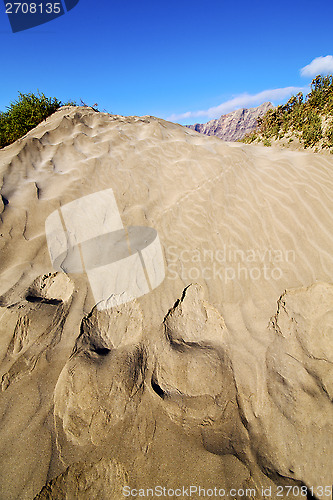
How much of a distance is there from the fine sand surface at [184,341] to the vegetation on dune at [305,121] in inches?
120

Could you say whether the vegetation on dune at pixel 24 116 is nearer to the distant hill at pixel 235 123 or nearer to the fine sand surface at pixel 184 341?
the fine sand surface at pixel 184 341

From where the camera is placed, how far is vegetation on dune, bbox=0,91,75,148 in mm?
5973

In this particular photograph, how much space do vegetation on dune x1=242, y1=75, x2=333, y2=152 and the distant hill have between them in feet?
174

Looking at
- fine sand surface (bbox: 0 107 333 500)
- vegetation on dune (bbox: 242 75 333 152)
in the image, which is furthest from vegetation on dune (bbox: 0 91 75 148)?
vegetation on dune (bbox: 242 75 333 152)

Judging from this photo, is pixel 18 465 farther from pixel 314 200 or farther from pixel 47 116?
pixel 47 116

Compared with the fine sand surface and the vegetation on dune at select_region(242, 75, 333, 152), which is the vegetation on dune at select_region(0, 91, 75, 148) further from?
the vegetation on dune at select_region(242, 75, 333, 152)

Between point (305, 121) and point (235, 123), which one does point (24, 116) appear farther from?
point (235, 123)

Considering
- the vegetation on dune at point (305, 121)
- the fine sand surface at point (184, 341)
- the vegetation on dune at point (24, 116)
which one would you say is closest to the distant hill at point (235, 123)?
the vegetation on dune at point (305, 121)

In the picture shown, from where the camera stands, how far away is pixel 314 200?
10.00 feet

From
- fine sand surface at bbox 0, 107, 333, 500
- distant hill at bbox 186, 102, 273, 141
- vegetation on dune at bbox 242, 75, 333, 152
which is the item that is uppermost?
distant hill at bbox 186, 102, 273, 141

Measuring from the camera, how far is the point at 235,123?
60000 millimetres

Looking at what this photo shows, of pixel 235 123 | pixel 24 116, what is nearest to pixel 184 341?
pixel 24 116

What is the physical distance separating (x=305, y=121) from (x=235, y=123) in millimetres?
63093

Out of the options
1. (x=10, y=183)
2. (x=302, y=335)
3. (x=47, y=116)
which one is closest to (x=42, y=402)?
(x=302, y=335)
